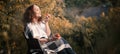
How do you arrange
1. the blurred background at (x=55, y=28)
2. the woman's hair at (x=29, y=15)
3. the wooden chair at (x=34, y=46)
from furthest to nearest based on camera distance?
the blurred background at (x=55, y=28), the woman's hair at (x=29, y=15), the wooden chair at (x=34, y=46)

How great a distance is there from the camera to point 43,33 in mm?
4633

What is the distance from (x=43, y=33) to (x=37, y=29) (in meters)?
0.11

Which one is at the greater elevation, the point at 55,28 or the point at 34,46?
the point at 34,46

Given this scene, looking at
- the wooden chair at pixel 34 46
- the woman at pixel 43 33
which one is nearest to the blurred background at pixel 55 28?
the woman at pixel 43 33

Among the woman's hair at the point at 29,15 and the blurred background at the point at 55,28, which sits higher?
the woman's hair at the point at 29,15

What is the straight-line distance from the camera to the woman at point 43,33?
A: 4.34m

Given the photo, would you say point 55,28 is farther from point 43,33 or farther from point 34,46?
point 34,46

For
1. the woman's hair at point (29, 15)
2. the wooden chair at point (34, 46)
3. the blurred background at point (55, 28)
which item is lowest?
the blurred background at point (55, 28)

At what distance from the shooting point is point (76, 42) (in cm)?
590

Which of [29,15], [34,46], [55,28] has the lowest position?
[55,28]

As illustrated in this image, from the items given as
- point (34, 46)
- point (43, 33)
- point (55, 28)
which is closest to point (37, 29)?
point (43, 33)

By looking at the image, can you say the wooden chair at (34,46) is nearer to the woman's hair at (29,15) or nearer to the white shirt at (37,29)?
the white shirt at (37,29)

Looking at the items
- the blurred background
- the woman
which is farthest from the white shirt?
the blurred background

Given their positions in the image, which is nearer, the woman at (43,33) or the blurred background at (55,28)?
the woman at (43,33)
